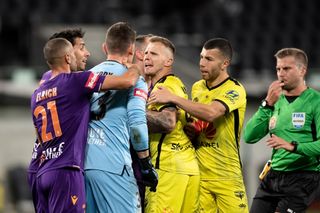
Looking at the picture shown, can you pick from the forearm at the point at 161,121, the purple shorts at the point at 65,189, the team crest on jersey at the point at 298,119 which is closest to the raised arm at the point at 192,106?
the forearm at the point at 161,121

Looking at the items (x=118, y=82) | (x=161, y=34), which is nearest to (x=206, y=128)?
(x=118, y=82)

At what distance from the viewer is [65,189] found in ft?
23.3

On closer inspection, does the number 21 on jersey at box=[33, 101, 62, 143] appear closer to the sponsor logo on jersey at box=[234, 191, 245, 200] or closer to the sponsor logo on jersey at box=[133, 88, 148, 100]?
the sponsor logo on jersey at box=[133, 88, 148, 100]

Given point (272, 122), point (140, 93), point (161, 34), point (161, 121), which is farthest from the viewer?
point (161, 34)

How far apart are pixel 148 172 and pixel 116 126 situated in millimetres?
529

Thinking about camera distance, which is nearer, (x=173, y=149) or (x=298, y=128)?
(x=173, y=149)

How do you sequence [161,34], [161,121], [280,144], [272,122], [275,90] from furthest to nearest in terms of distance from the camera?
[161,34]
[272,122]
[275,90]
[280,144]
[161,121]

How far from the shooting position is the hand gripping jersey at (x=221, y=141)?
826 centimetres

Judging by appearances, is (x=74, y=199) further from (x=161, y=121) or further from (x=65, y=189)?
(x=161, y=121)

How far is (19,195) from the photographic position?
1587 centimetres

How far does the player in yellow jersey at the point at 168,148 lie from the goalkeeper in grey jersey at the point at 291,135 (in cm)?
86

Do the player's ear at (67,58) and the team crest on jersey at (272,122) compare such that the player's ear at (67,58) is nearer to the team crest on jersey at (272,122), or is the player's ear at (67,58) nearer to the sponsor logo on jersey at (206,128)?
the sponsor logo on jersey at (206,128)

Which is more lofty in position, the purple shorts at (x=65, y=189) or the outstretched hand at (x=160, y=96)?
the outstretched hand at (x=160, y=96)

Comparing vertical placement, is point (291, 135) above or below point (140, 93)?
below
